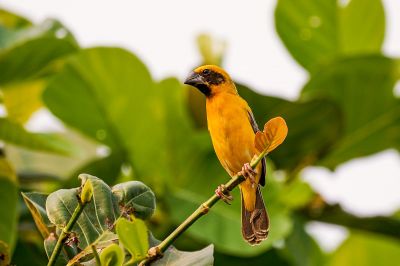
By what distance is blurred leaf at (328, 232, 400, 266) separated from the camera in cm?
375

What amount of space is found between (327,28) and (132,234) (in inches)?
105

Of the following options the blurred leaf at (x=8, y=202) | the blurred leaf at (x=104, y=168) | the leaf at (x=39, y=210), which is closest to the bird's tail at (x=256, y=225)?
the leaf at (x=39, y=210)

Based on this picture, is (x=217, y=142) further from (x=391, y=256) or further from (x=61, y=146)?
(x=391, y=256)

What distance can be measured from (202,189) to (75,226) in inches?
73.0

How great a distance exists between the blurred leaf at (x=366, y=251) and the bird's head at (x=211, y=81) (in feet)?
8.35

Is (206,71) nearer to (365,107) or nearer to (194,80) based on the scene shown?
(194,80)

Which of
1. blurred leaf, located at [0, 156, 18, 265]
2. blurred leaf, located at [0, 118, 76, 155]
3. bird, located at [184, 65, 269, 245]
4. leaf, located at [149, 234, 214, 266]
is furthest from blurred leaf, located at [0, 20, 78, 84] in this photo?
leaf, located at [149, 234, 214, 266]

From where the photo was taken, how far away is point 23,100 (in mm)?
3520

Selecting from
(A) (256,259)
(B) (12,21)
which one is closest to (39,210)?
(A) (256,259)

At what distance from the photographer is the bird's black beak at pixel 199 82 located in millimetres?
1253

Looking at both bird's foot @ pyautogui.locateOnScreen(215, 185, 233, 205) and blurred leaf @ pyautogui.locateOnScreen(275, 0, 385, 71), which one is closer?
bird's foot @ pyautogui.locateOnScreen(215, 185, 233, 205)

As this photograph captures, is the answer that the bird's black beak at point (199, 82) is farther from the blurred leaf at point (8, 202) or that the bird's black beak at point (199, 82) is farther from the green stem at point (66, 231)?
the blurred leaf at point (8, 202)

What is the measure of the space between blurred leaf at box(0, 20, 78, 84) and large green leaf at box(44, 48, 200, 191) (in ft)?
0.24

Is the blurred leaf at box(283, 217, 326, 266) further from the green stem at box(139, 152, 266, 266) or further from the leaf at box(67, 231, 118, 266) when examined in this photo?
the green stem at box(139, 152, 266, 266)
